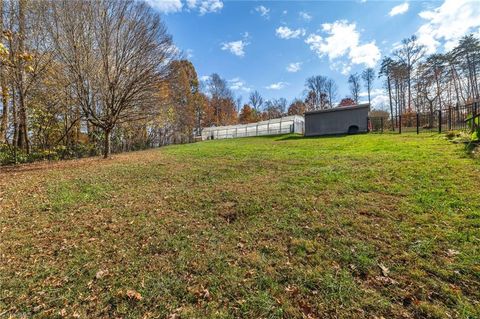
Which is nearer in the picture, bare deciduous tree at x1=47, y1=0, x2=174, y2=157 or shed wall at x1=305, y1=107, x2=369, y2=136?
bare deciduous tree at x1=47, y1=0, x2=174, y2=157

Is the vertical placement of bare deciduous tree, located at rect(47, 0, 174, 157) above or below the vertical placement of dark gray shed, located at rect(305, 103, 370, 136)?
above

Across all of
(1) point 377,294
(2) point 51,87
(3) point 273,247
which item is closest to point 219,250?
(3) point 273,247

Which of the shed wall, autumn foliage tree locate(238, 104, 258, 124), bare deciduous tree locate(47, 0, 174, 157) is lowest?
the shed wall

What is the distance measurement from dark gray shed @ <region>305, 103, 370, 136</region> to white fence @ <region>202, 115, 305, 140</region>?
9006 mm

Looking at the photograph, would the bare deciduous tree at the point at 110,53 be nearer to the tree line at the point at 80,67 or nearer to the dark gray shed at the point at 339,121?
the tree line at the point at 80,67

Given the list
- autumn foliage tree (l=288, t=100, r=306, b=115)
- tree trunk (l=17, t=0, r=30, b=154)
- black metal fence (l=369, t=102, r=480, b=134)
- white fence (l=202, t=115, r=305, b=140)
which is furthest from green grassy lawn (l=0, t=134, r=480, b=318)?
autumn foliage tree (l=288, t=100, r=306, b=115)

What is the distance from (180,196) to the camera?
5.61 m

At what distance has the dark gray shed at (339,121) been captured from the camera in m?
19.1

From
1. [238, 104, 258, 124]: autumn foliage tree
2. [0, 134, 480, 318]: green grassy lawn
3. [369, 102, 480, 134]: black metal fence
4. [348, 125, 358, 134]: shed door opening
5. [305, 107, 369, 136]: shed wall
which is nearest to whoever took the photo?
[0, 134, 480, 318]: green grassy lawn

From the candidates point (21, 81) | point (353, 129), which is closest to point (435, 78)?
point (353, 129)

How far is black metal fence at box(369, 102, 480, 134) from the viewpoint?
9266 millimetres

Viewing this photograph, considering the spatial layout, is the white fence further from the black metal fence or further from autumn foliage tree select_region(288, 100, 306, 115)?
autumn foliage tree select_region(288, 100, 306, 115)

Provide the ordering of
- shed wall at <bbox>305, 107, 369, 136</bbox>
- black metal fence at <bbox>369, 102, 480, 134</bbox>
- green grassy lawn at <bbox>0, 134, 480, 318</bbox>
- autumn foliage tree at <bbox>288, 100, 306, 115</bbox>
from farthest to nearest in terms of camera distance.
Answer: autumn foliage tree at <bbox>288, 100, 306, 115</bbox>
shed wall at <bbox>305, 107, 369, 136</bbox>
black metal fence at <bbox>369, 102, 480, 134</bbox>
green grassy lawn at <bbox>0, 134, 480, 318</bbox>

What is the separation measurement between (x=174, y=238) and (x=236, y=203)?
154 centimetres
